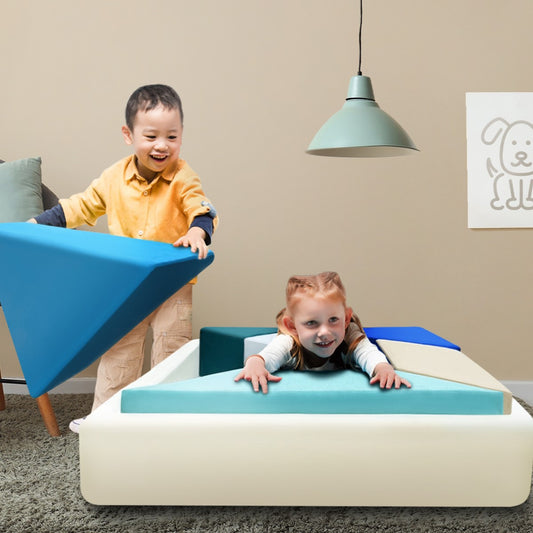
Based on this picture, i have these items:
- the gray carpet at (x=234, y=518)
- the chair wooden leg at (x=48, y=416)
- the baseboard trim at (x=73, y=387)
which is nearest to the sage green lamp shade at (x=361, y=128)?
the gray carpet at (x=234, y=518)

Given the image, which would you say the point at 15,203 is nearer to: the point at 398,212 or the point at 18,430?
the point at 18,430

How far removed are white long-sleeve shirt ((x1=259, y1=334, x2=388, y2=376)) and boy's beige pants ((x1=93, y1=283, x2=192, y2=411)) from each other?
0.53 m

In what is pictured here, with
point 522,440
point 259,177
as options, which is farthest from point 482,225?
point 522,440

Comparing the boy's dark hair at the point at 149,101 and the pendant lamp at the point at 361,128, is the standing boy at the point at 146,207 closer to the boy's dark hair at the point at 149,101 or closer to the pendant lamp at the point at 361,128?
the boy's dark hair at the point at 149,101

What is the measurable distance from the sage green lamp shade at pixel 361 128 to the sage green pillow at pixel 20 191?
43.1 inches

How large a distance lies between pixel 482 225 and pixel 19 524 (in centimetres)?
221

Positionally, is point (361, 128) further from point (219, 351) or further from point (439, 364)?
point (219, 351)

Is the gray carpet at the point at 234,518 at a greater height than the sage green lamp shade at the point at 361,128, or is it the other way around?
the sage green lamp shade at the point at 361,128

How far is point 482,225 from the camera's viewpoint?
2.76m

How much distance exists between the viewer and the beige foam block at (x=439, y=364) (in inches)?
54.1

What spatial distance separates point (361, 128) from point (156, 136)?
63cm

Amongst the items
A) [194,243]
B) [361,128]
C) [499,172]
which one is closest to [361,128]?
[361,128]

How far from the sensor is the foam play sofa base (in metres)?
1.29

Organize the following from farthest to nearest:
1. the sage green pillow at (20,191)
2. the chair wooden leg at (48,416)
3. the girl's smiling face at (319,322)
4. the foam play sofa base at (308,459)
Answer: the sage green pillow at (20,191)
the chair wooden leg at (48,416)
the girl's smiling face at (319,322)
the foam play sofa base at (308,459)
